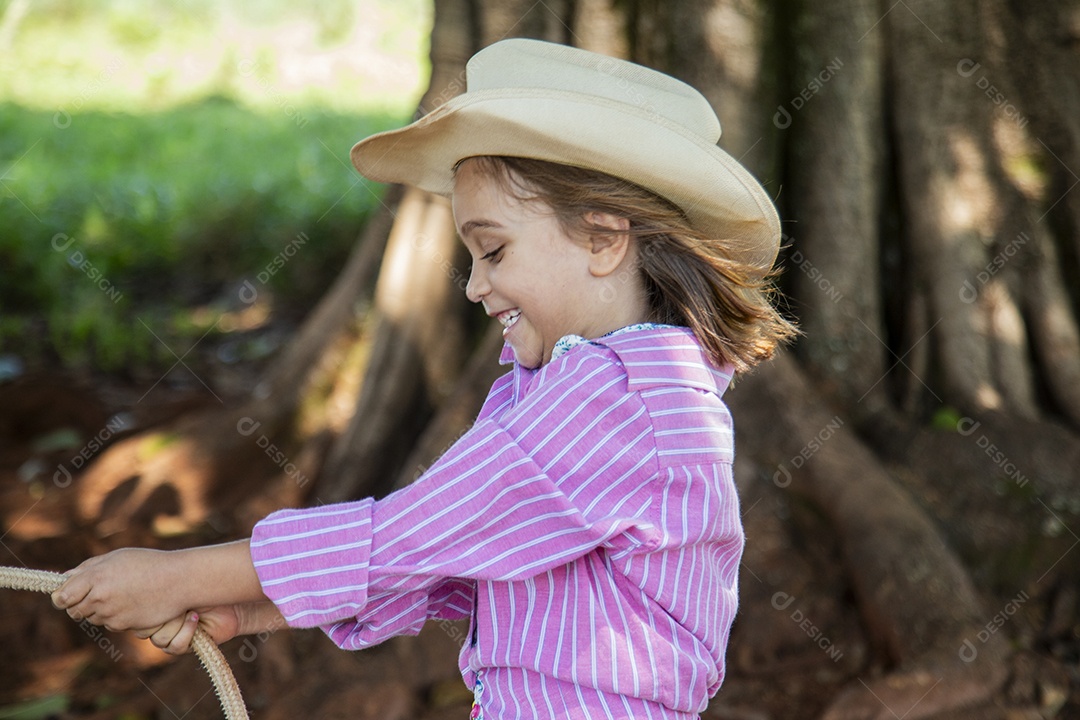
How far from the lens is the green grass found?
251 inches

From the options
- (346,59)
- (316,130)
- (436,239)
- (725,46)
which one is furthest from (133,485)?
(346,59)

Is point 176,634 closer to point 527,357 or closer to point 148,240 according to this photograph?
point 527,357

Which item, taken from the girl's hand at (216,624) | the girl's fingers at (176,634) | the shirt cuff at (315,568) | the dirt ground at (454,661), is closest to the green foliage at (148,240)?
the dirt ground at (454,661)

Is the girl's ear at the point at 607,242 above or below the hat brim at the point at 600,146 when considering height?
below

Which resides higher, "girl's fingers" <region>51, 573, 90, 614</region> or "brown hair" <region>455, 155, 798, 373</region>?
"brown hair" <region>455, 155, 798, 373</region>

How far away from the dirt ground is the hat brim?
1.82 m

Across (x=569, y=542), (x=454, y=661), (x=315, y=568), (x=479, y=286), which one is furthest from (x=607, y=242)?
(x=454, y=661)

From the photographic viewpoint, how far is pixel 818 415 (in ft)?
11.4

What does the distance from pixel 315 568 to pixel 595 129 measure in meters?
0.75

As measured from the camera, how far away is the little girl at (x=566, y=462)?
148cm

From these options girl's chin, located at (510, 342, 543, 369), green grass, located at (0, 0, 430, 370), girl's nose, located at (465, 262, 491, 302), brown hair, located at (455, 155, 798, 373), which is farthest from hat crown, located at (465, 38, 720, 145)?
green grass, located at (0, 0, 430, 370)

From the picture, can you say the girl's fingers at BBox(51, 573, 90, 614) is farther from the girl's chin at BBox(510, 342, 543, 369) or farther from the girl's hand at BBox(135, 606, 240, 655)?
the girl's chin at BBox(510, 342, 543, 369)

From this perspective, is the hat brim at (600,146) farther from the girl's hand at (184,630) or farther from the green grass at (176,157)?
the green grass at (176,157)

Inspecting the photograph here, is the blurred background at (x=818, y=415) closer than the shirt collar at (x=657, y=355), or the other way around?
the shirt collar at (x=657, y=355)
